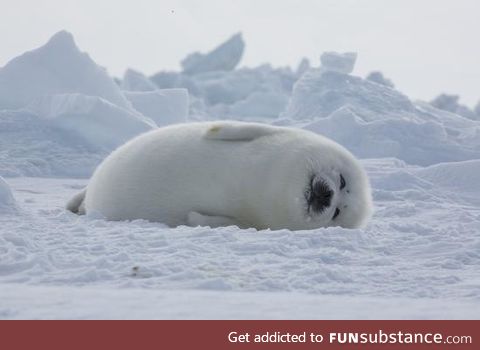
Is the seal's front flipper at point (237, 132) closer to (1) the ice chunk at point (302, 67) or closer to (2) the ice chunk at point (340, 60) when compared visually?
(2) the ice chunk at point (340, 60)

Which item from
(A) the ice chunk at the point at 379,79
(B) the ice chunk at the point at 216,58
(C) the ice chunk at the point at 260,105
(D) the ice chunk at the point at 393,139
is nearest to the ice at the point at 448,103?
(A) the ice chunk at the point at 379,79

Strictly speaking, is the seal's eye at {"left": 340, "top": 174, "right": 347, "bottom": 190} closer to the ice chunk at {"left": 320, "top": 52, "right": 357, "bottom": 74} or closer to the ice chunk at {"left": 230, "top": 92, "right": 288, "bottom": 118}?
the ice chunk at {"left": 320, "top": 52, "right": 357, "bottom": 74}

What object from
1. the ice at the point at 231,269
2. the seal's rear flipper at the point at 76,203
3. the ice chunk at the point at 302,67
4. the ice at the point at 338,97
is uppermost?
the ice chunk at the point at 302,67

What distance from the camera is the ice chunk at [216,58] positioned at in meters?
25.6

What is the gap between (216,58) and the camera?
85.3ft

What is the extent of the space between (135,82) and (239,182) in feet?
49.7

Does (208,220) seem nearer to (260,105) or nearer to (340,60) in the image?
(340,60)

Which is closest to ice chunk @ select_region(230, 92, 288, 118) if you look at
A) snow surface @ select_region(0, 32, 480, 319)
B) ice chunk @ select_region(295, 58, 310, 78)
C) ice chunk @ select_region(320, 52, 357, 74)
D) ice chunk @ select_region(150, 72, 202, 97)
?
ice chunk @ select_region(150, 72, 202, 97)

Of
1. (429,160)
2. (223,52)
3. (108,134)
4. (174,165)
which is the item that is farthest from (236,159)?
(223,52)

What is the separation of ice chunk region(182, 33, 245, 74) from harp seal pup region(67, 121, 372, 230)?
21390mm

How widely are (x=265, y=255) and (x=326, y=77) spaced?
12365 millimetres

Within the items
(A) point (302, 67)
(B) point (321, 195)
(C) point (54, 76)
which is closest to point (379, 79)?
(A) point (302, 67)

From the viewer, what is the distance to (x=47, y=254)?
9.90 ft
